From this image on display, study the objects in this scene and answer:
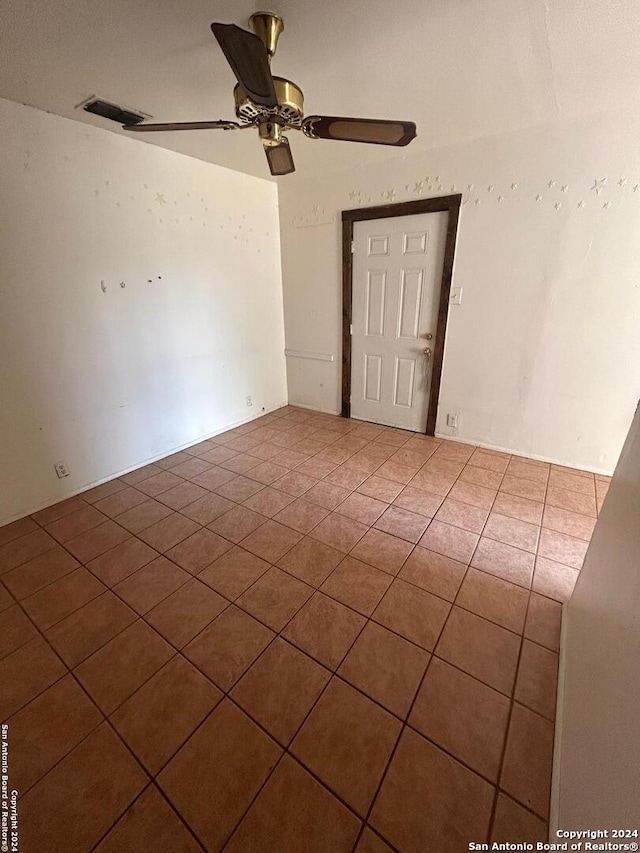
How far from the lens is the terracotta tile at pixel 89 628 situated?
4.84 feet

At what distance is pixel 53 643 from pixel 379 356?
312 centimetres

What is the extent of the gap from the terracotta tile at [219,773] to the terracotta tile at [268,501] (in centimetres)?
120

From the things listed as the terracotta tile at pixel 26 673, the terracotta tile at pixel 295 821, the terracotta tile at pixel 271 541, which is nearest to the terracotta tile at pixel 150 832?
the terracotta tile at pixel 295 821

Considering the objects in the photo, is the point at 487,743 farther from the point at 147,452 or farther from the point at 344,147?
the point at 344,147

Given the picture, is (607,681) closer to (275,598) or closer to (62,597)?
(275,598)

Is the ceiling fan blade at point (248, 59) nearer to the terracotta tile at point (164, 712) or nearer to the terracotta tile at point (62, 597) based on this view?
the terracotta tile at point (164, 712)

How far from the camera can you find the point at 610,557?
1.10 meters

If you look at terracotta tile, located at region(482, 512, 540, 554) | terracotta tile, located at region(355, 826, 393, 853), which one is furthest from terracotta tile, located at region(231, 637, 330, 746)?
terracotta tile, located at region(482, 512, 540, 554)

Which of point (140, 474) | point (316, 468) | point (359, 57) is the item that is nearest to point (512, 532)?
point (316, 468)

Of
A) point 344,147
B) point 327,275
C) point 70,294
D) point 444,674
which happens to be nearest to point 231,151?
point 344,147

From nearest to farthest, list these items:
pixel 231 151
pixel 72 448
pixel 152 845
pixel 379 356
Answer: pixel 152 845
pixel 72 448
pixel 231 151
pixel 379 356

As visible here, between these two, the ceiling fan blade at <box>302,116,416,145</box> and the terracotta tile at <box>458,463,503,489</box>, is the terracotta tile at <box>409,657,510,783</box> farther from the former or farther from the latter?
the ceiling fan blade at <box>302,116,416,145</box>

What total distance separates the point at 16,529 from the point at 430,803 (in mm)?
2595

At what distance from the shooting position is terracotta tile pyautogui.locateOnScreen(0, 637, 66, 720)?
130cm
